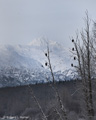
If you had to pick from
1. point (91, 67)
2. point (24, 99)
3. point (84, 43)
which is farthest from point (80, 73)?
point (24, 99)

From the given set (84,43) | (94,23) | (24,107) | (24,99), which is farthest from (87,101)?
(24,99)

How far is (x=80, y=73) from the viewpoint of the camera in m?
14.0

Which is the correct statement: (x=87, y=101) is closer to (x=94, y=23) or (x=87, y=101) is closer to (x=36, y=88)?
(x=94, y=23)

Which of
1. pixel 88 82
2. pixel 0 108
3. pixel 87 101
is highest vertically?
pixel 88 82

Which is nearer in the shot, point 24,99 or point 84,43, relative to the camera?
point 84,43

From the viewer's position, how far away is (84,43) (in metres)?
13.5

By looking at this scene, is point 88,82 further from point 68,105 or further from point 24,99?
point 24,99

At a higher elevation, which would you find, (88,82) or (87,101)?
(88,82)

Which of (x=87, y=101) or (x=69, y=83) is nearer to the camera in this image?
(x=87, y=101)

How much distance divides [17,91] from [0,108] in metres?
11.1

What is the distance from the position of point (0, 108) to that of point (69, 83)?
3837 centimetres

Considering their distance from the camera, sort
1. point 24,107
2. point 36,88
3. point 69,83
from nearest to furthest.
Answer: point 69,83
point 24,107
point 36,88

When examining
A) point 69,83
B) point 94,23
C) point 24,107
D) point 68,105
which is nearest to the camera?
point 94,23

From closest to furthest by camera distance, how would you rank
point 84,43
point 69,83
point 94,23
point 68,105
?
1. point 94,23
2. point 84,43
3. point 68,105
4. point 69,83
